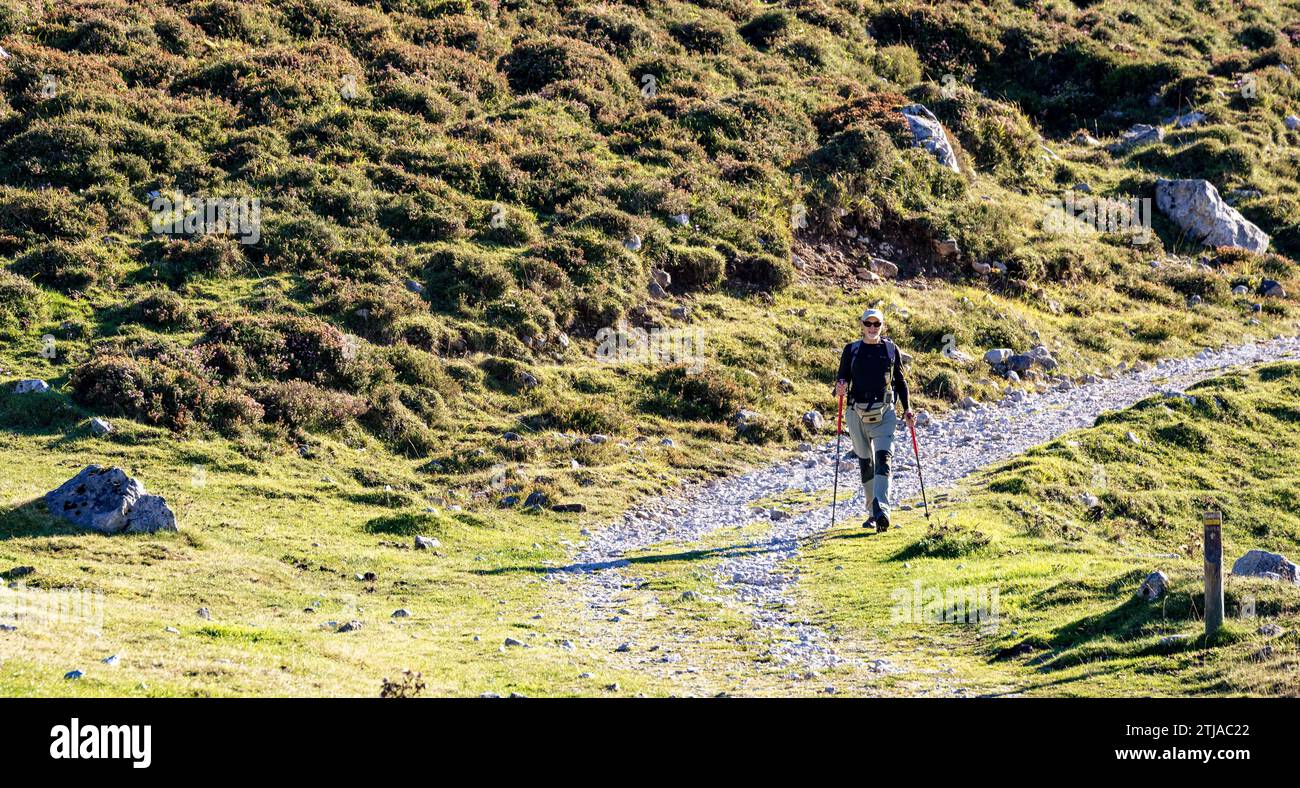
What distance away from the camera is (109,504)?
17.7m

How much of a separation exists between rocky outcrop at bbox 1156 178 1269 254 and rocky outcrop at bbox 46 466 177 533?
35.5m

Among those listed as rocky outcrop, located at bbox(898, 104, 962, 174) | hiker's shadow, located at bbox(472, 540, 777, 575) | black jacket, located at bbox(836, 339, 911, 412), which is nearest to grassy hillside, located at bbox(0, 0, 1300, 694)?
hiker's shadow, located at bbox(472, 540, 777, 575)

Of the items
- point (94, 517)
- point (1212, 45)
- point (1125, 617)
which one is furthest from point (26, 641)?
point (1212, 45)

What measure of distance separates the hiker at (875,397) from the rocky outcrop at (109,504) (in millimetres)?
10844

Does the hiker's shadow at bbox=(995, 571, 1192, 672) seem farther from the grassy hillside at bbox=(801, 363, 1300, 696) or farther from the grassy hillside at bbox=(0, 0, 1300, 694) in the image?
the grassy hillside at bbox=(0, 0, 1300, 694)

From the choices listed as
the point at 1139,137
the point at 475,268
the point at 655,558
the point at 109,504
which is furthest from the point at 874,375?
the point at 1139,137

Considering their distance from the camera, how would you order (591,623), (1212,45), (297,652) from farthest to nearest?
(1212,45) < (591,623) < (297,652)

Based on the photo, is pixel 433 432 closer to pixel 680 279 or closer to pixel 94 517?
pixel 94 517

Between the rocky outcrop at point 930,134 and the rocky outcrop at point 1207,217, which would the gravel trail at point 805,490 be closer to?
the rocky outcrop at point 1207,217

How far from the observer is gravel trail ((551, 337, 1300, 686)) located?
52.0ft

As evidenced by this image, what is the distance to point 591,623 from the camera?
52.2 feet

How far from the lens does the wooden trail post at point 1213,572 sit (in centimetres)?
1155

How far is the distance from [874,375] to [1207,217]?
27521mm

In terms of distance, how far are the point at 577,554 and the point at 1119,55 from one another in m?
43.2
